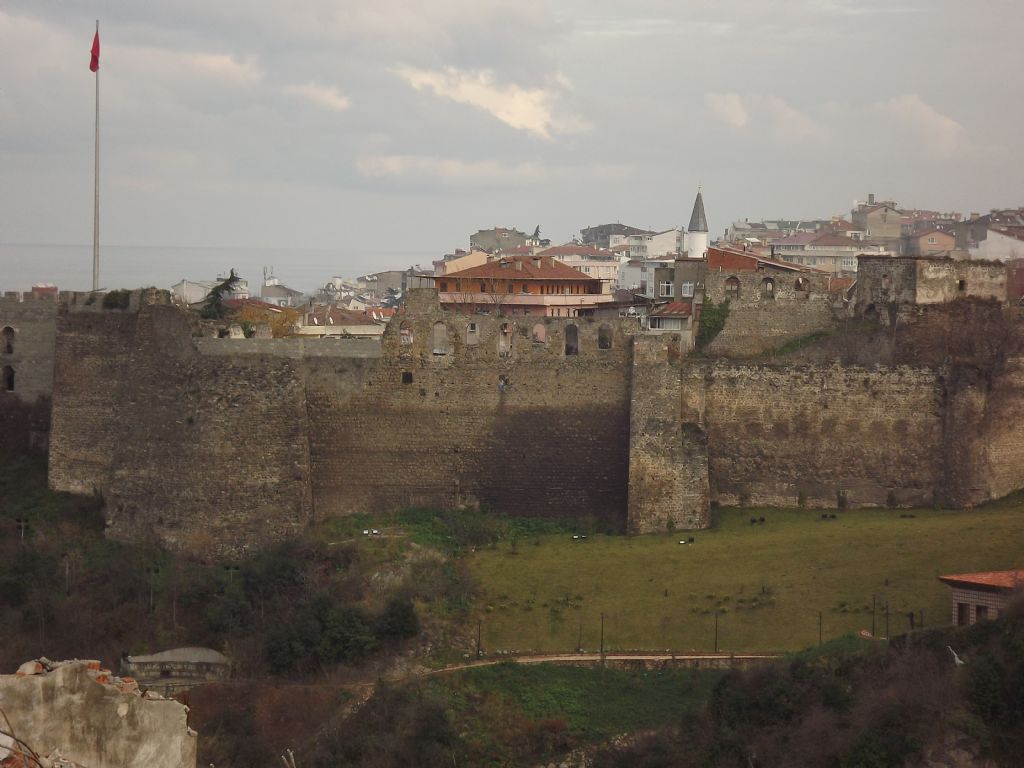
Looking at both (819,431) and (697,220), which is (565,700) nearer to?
(819,431)

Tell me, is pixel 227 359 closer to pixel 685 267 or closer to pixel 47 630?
pixel 47 630

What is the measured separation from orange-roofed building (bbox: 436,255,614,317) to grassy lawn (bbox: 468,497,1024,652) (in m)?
16.2

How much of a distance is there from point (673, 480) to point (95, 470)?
48.4 feet

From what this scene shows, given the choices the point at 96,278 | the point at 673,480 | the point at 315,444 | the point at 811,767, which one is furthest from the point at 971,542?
the point at 96,278

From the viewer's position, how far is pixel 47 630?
1484 inches

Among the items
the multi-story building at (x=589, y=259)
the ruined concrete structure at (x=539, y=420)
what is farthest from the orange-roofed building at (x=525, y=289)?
the multi-story building at (x=589, y=259)

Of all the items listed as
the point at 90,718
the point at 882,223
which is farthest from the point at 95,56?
the point at 882,223

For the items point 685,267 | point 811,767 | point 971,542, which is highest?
point 685,267

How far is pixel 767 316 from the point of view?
45.9 m

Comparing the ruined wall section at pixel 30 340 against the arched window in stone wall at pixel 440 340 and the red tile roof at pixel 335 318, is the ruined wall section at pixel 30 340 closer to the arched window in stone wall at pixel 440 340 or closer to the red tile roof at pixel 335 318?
the arched window in stone wall at pixel 440 340

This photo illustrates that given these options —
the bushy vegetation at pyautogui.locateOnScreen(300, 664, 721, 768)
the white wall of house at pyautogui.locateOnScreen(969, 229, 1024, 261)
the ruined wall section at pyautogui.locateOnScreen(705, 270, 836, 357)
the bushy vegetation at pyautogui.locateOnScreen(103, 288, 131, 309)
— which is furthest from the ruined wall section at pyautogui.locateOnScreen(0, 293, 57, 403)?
the white wall of house at pyautogui.locateOnScreen(969, 229, 1024, 261)

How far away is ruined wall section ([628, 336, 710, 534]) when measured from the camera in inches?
1591

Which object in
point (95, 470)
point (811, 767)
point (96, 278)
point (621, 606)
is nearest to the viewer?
point (811, 767)

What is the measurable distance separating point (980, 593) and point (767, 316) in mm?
15005
